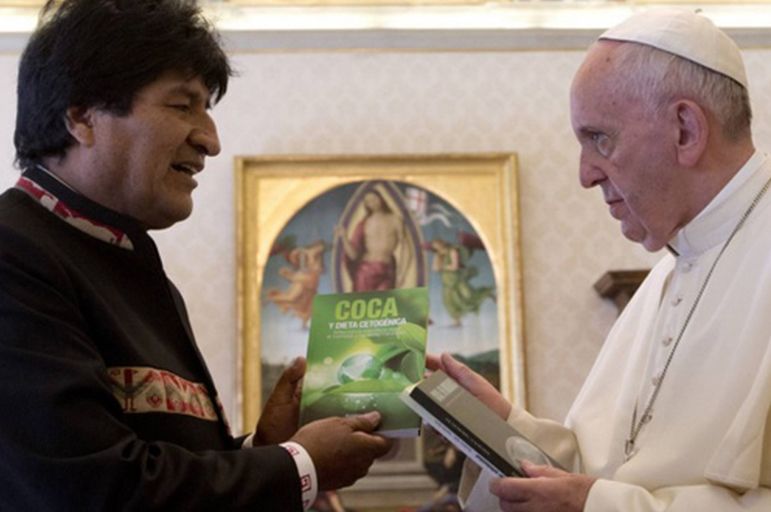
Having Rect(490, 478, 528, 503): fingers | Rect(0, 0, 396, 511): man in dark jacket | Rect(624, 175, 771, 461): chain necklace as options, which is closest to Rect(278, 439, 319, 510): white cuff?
Rect(0, 0, 396, 511): man in dark jacket

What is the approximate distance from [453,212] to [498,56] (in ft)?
2.94

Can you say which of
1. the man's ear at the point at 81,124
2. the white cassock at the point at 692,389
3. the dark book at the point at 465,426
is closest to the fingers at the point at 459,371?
the white cassock at the point at 692,389

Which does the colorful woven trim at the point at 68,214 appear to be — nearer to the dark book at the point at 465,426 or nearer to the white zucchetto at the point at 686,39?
the dark book at the point at 465,426

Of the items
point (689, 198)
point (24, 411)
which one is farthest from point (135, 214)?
point (689, 198)

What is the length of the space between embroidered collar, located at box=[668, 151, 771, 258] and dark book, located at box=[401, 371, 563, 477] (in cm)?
70

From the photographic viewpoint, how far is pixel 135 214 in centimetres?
221

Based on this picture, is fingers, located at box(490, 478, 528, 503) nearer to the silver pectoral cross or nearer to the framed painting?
the silver pectoral cross

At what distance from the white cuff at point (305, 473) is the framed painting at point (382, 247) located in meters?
3.16

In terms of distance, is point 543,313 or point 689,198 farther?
point 543,313

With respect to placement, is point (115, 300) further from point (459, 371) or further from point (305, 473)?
point (459, 371)

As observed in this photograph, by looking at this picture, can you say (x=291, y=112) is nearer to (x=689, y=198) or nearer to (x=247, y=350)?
(x=247, y=350)

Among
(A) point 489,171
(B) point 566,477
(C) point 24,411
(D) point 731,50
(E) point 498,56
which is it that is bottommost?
(B) point 566,477

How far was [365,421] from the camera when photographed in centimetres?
215

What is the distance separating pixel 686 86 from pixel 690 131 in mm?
116
